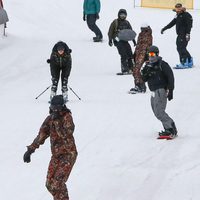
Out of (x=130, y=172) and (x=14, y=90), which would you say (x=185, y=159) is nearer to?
(x=130, y=172)

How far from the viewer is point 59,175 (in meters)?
8.34

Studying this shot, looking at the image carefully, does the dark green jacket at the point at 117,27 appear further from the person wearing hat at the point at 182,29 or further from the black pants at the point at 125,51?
the person wearing hat at the point at 182,29

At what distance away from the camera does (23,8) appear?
97.7 ft

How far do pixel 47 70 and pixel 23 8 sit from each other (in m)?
9.90

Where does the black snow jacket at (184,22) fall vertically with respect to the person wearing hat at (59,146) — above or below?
below

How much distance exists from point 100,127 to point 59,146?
4.85 m

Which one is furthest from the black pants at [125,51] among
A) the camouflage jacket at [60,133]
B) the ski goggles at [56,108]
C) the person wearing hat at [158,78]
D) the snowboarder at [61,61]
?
the ski goggles at [56,108]

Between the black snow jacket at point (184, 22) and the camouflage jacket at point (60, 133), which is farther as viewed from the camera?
the black snow jacket at point (184, 22)

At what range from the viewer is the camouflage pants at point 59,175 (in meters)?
8.34

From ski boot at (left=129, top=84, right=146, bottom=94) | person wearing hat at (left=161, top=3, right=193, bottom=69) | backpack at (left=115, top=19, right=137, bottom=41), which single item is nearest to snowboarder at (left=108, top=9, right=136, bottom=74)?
backpack at (left=115, top=19, right=137, bottom=41)

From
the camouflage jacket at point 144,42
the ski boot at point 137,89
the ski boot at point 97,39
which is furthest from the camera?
the ski boot at point 97,39

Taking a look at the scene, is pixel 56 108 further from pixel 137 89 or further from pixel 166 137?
pixel 137 89

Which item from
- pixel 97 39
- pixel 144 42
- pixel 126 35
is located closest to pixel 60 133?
pixel 144 42

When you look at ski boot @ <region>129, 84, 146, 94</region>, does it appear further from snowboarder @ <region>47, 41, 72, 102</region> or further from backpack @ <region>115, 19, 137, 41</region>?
backpack @ <region>115, 19, 137, 41</region>
